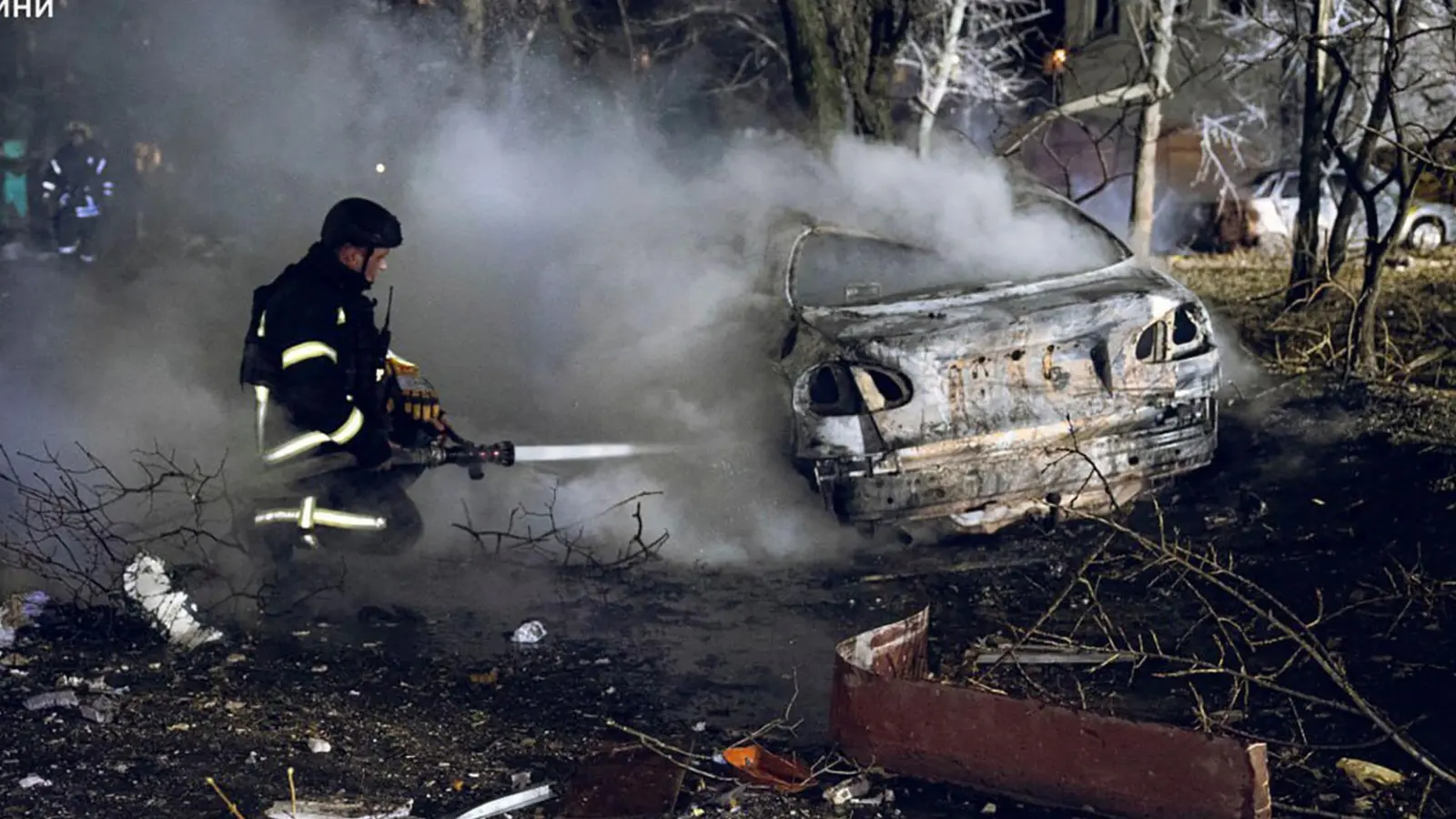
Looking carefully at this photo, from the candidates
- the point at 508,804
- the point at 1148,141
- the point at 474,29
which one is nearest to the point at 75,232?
the point at 474,29

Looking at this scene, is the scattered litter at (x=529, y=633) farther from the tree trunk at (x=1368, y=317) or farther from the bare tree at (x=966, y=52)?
the bare tree at (x=966, y=52)

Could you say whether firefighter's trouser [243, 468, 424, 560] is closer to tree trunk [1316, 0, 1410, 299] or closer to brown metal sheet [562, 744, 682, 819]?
brown metal sheet [562, 744, 682, 819]

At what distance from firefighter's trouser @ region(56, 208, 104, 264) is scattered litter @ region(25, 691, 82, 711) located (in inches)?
675

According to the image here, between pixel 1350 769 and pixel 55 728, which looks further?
pixel 55 728

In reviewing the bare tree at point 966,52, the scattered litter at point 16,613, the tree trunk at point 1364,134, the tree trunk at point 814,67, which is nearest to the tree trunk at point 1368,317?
the tree trunk at point 1364,134

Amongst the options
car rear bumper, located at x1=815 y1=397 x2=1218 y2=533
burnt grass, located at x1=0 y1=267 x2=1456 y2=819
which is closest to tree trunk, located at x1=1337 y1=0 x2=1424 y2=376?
burnt grass, located at x1=0 y1=267 x2=1456 y2=819

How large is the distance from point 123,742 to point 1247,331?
27.2 ft

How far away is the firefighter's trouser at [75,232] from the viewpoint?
66.9 ft

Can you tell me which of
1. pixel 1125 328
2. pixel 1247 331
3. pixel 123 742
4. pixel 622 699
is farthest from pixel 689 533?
pixel 1247 331

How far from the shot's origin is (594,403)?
7281mm

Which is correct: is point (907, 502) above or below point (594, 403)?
below

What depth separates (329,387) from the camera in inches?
227

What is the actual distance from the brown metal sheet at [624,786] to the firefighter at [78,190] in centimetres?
1765

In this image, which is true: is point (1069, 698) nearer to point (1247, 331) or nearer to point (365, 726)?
point (365, 726)
